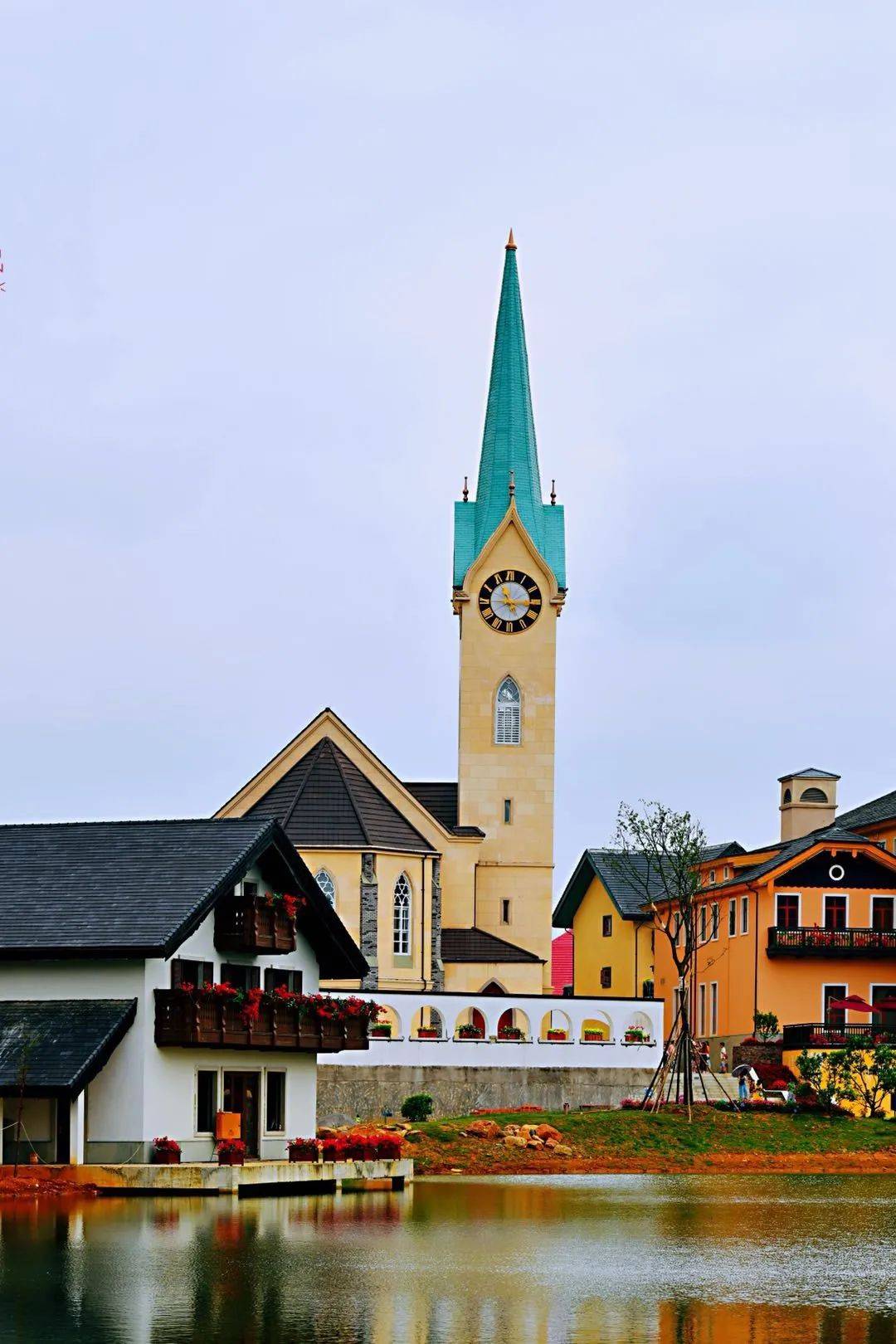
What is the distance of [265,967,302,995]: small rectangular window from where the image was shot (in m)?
48.3

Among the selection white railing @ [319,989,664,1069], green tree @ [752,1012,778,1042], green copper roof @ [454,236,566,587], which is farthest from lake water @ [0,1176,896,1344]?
green copper roof @ [454,236,566,587]

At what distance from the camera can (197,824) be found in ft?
152

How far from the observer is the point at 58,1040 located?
1624 inches

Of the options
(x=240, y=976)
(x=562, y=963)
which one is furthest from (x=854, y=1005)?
(x=562, y=963)

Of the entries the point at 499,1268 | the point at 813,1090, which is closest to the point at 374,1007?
the point at 813,1090

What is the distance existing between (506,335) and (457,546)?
9686 millimetres

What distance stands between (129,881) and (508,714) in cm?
4824

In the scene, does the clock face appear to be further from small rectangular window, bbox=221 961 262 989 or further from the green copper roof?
small rectangular window, bbox=221 961 262 989

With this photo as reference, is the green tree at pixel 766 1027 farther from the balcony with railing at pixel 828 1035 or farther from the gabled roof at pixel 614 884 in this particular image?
the gabled roof at pixel 614 884

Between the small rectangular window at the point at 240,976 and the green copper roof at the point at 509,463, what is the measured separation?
46.3 metres

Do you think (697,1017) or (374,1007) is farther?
(697,1017)

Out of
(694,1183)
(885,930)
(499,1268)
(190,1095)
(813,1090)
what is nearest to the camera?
(499,1268)

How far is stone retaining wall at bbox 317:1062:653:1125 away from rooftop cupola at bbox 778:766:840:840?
22.6 metres

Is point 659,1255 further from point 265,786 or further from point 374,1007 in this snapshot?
point 265,786
